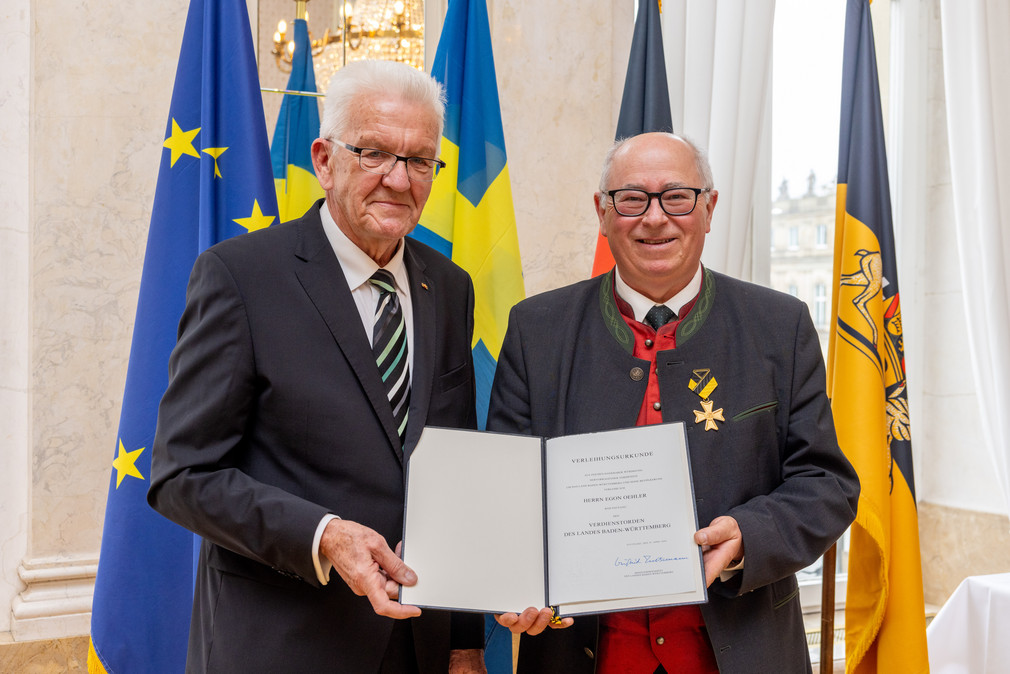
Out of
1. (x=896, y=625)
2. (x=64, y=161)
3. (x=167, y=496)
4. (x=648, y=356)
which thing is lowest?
(x=896, y=625)

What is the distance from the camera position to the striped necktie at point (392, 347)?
1.73m

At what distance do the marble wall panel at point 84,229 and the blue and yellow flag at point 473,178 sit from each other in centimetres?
108

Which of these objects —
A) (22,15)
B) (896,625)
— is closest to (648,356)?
(896,625)

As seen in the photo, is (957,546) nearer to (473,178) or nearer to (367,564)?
(473,178)

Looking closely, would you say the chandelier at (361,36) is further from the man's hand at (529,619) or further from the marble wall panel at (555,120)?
the man's hand at (529,619)

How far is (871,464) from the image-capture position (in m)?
2.82

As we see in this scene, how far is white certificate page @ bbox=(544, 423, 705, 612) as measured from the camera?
4.96 ft

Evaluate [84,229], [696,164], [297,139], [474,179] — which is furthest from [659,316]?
[84,229]

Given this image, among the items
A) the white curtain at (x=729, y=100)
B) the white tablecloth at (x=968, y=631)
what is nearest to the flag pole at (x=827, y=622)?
the white tablecloth at (x=968, y=631)

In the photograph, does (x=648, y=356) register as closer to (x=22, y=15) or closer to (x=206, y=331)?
(x=206, y=331)

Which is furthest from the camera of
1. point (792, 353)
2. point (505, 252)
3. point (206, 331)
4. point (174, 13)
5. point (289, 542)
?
point (174, 13)

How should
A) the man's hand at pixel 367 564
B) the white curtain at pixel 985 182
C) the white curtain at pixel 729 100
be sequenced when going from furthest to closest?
the white curtain at pixel 985 182
the white curtain at pixel 729 100
the man's hand at pixel 367 564

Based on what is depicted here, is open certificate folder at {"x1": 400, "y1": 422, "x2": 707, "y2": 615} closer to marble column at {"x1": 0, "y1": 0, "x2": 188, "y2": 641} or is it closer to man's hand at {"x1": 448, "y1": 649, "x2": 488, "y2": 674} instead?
man's hand at {"x1": 448, "y1": 649, "x2": 488, "y2": 674}

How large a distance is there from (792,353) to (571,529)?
672 mm
